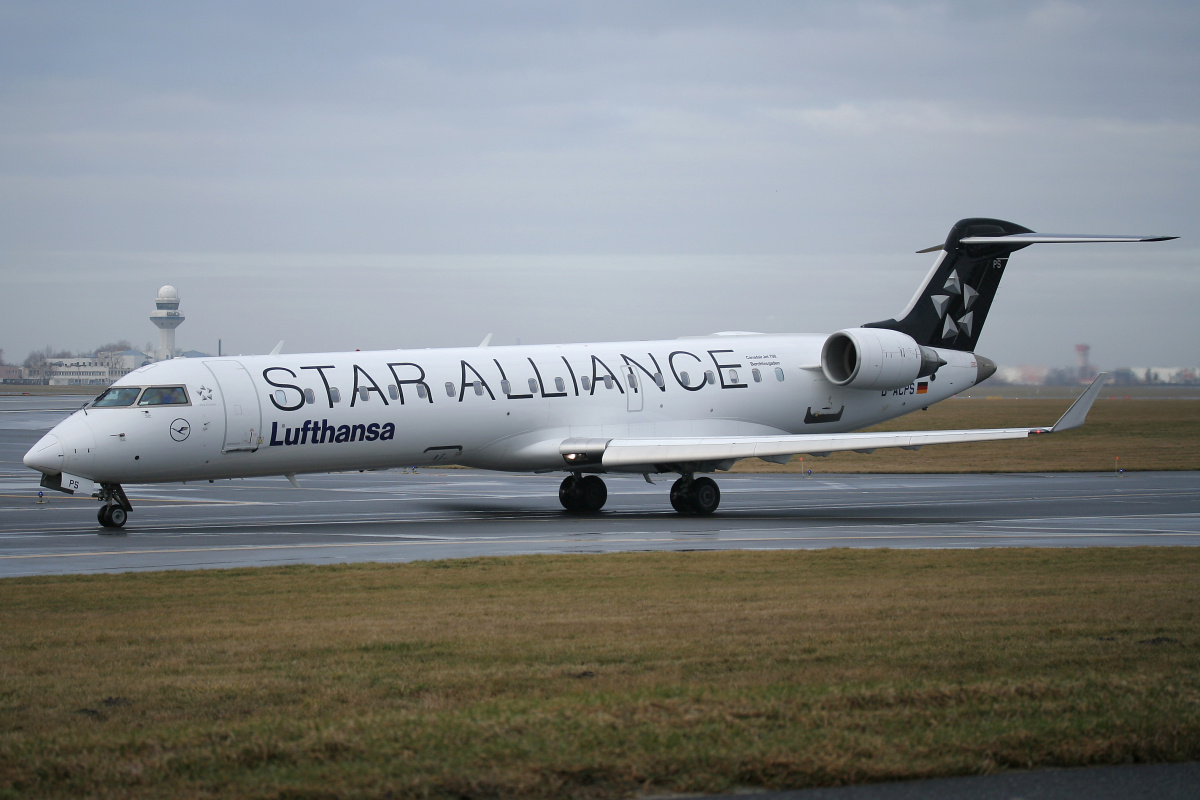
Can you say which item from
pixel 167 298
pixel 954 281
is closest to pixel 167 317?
pixel 167 298

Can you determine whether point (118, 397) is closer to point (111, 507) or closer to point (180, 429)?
point (180, 429)

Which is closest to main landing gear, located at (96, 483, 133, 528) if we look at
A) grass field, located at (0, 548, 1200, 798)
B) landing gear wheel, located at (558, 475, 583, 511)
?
grass field, located at (0, 548, 1200, 798)

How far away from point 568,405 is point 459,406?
8.69ft

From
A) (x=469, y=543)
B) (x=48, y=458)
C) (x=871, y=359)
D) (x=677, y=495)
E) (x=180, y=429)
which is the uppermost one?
(x=871, y=359)

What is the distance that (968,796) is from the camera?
5785mm

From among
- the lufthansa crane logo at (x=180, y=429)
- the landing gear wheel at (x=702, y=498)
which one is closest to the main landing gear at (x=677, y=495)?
the landing gear wheel at (x=702, y=498)

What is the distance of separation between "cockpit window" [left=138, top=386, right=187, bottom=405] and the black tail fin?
17305mm

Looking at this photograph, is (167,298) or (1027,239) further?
(167,298)

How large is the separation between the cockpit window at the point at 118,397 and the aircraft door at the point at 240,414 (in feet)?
4.57

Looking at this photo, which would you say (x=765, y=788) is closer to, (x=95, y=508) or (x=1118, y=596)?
(x=1118, y=596)

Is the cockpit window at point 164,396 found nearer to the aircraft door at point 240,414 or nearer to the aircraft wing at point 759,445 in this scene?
the aircraft door at point 240,414

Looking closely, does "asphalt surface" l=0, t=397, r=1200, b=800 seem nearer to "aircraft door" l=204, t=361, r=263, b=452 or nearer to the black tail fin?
"aircraft door" l=204, t=361, r=263, b=452

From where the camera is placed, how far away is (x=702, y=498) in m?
24.5

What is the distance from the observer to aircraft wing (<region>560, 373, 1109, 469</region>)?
2282cm
